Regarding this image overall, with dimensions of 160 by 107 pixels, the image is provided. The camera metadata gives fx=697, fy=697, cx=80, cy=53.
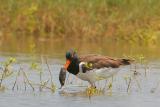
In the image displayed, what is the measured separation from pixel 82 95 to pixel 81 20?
329 inches

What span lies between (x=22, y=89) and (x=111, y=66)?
5.30 feet

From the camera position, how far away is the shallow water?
10.4m

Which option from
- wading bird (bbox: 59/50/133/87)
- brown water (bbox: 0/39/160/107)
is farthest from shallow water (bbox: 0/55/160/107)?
wading bird (bbox: 59/50/133/87)

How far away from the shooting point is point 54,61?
14820 millimetres

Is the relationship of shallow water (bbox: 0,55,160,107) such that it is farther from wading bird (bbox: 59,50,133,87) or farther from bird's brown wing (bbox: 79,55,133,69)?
bird's brown wing (bbox: 79,55,133,69)

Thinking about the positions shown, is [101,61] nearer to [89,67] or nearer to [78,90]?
[89,67]

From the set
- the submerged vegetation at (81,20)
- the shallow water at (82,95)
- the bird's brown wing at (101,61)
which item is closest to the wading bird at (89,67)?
the bird's brown wing at (101,61)

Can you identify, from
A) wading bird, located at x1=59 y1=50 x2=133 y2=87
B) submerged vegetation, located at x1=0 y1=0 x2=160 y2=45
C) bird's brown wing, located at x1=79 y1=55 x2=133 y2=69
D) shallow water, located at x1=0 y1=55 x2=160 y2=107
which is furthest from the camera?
submerged vegetation, located at x1=0 y1=0 x2=160 y2=45

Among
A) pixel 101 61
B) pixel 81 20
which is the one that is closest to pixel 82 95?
pixel 101 61

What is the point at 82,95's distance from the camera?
1120 cm

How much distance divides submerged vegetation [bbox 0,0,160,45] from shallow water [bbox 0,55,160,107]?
19.8ft

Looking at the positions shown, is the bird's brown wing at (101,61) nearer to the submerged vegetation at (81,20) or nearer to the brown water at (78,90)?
the brown water at (78,90)

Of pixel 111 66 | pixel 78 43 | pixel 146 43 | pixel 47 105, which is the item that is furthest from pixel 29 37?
pixel 47 105

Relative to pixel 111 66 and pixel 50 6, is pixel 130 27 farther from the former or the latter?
pixel 111 66
